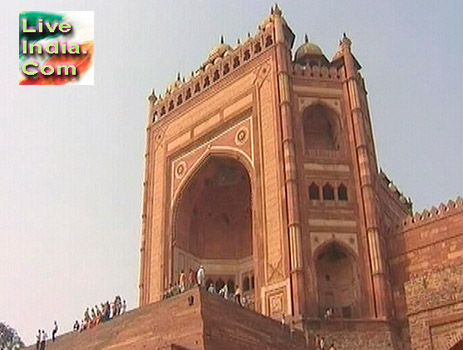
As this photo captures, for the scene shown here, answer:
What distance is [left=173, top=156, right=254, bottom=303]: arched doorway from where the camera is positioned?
27.5 m

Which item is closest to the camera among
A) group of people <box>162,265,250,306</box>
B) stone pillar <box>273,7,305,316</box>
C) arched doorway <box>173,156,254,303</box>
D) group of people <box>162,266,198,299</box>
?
group of people <box>162,265,250,306</box>

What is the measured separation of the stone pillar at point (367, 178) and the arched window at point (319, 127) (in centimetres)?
105

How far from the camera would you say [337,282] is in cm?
2284

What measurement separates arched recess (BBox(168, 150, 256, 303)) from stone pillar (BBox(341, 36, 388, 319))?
499 cm

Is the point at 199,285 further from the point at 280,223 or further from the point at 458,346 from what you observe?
the point at 280,223

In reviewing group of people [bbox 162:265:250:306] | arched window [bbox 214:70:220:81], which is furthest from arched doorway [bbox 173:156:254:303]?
arched window [bbox 214:70:220:81]

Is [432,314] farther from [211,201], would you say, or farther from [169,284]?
[211,201]

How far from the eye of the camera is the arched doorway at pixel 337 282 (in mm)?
21906

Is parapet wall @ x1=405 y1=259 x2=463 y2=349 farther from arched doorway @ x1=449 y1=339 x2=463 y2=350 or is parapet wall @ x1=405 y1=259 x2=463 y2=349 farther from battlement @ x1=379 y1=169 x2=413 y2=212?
battlement @ x1=379 y1=169 x2=413 y2=212

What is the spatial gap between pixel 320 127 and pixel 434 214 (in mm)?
6224

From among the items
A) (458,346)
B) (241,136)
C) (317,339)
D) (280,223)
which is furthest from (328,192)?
(458,346)

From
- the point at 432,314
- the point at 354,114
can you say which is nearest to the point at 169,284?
the point at 354,114

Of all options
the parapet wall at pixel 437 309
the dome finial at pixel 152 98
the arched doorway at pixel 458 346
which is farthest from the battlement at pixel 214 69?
the arched doorway at pixel 458 346

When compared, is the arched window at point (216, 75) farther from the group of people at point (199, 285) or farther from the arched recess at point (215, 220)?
the group of people at point (199, 285)
